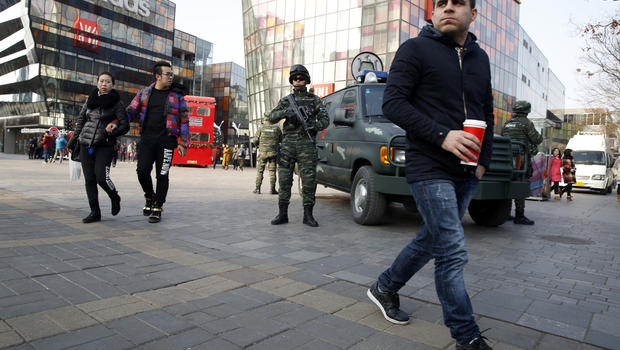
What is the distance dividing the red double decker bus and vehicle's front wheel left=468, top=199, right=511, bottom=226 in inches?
813

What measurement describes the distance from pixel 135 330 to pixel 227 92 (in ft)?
229

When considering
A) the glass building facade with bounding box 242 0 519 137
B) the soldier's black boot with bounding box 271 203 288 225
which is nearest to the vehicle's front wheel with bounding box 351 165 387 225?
the soldier's black boot with bounding box 271 203 288 225

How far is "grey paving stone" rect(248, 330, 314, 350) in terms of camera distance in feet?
6.81

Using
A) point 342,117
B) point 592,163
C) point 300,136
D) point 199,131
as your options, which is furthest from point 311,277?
point 199,131

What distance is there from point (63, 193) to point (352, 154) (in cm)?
547

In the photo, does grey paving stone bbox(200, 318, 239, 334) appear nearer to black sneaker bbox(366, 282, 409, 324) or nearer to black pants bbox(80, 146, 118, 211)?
black sneaker bbox(366, 282, 409, 324)

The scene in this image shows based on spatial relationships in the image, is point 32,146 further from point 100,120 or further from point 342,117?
point 342,117

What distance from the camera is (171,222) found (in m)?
5.47

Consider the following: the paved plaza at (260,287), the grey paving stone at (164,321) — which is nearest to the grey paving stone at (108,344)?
the paved plaza at (260,287)

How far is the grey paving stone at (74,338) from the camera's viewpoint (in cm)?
198

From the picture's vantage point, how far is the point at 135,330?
2195 mm

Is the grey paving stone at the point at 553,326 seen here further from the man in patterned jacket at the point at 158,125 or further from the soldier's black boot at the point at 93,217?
the soldier's black boot at the point at 93,217

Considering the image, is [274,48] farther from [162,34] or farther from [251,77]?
[162,34]

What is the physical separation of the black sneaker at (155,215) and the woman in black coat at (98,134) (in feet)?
1.85
